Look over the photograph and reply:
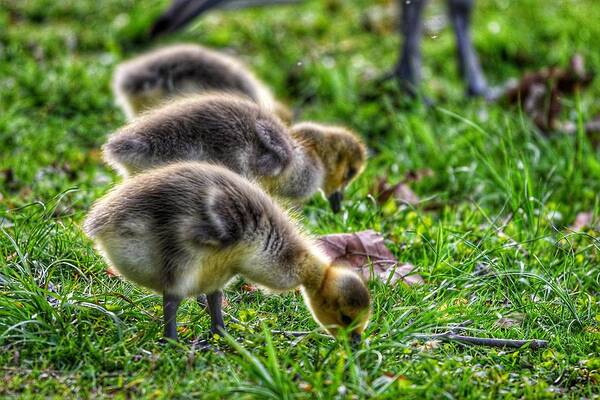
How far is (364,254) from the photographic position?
4488 millimetres

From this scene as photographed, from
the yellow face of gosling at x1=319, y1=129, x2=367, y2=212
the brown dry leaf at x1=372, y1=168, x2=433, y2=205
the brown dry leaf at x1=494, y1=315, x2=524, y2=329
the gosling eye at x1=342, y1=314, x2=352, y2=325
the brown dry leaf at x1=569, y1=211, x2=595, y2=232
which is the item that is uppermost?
the gosling eye at x1=342, y1=314, x2=352, y2=325

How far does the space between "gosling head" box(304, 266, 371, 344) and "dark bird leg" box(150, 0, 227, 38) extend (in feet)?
13.4

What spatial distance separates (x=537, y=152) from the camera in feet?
19.5

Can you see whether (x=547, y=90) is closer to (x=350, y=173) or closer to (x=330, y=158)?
(x=350, y=173)

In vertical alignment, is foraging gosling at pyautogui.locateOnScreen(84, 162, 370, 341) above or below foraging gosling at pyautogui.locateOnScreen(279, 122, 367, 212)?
above

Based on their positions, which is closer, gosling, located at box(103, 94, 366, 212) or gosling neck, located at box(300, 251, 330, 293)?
gosling neck, located at box(300, 251, 330, 293)

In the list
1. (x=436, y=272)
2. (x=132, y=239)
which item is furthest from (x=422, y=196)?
(x=132, y=239)

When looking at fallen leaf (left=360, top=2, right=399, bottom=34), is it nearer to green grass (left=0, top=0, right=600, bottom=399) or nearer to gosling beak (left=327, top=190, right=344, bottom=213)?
green grass (left=0, top=0, right=600, bottom=399)

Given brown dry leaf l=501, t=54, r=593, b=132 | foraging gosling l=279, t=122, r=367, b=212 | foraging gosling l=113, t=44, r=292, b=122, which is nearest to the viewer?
foraging gosling l=279, t=122, r=367, b=212

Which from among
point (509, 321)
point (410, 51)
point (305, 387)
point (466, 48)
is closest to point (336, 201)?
point (509, 321)

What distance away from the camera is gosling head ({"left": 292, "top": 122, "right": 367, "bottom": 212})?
16.4 feet

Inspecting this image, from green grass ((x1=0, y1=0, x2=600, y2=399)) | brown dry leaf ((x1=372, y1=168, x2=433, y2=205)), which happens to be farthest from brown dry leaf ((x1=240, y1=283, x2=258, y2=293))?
brown dry leaf ((x1=372, y1=168, x2=433, y2=205))

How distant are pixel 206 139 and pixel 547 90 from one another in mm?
3285

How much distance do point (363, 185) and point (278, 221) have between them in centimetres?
195
